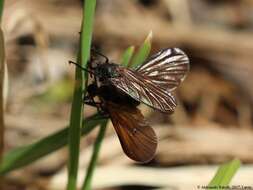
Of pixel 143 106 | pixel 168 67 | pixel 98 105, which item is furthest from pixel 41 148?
pixel 143 106

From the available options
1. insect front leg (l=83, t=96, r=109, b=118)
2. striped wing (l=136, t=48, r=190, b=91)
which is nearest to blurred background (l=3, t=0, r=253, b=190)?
striped wing (l=136, t=48, r=190, b=91)

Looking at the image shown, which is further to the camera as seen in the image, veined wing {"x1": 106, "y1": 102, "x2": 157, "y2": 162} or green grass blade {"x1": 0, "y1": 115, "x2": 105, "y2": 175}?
green grass blade {"x1": 0, "y1": 115, "x2": 105, "y2": 175}

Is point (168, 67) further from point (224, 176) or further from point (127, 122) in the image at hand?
point (224, 176)

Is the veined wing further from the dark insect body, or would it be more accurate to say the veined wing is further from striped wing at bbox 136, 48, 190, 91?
striped wing at bbox 136, 48, 190, 91

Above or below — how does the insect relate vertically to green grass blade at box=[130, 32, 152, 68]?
below

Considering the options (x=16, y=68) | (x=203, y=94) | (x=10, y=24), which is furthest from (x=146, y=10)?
(x=10, y=24)

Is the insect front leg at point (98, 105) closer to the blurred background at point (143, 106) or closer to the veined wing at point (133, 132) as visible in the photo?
the veined wing at point (133, 132)
